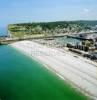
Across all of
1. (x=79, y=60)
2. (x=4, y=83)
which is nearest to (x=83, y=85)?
(x=4, y=83)

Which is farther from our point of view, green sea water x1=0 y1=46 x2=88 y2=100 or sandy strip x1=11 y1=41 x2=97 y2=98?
sandy strip x1=11 y1=41 x2=97 y2=98

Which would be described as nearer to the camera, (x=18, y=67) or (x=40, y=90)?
(x=40, y=90)

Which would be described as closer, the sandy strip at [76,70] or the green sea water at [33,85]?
the green sea water at [33,85]

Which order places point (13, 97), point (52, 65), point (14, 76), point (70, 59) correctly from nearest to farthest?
point (13, 97)
point (14, 76)
point (52, 65)
point (70, 59)

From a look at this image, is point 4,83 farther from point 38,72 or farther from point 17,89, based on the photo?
point 38,72

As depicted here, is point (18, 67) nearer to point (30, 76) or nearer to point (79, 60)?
→ point (30, 76)

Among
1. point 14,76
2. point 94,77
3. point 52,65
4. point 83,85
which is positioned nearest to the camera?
point 83,85

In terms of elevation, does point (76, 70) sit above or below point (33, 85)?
above

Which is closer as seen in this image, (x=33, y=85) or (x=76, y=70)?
(x=33, y=85)
